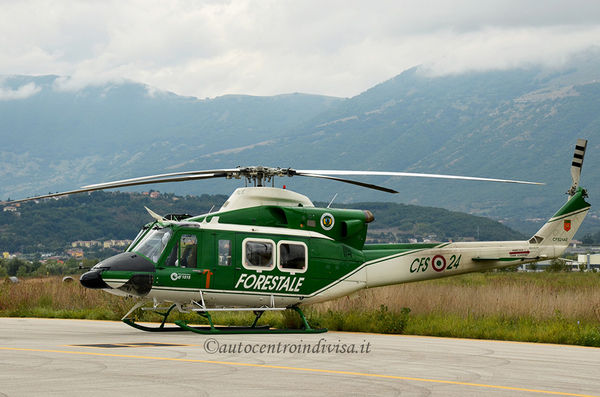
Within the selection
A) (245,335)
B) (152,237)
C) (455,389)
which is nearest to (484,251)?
(245,335)

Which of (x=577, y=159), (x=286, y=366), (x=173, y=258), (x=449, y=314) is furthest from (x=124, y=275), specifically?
(x=577, y=159)

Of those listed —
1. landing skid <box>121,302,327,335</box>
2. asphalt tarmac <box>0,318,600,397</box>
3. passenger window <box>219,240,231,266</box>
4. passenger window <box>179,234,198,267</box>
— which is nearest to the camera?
asphalt tarmac <box>0,318,600,397</box>

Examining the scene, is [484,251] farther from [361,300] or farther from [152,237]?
[152,237]

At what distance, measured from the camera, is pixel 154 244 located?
753 inches

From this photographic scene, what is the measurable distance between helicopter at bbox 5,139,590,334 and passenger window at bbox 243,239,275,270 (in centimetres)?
2

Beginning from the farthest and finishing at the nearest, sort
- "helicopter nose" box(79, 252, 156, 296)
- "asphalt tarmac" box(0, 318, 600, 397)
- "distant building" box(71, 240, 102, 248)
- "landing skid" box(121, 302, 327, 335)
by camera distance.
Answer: "distant building" box(71, 240, 102, 248) < "landing skid" box(121, 302, 327, 335) < "helicopter nose" box(79, 252, 156, 296) < "asphalt tarmac" box(0, 318, 600, 397)

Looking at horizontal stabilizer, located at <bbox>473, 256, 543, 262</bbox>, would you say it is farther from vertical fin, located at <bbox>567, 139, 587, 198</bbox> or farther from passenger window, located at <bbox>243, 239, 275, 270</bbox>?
passenger window, located at <bbox>243, 239, 275, 270</bbox>

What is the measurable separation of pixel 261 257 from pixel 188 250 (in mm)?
1705

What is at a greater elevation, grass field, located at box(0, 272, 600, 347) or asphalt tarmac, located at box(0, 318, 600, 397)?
asphalt tarmac, located at box(0, 318, 600, 397)

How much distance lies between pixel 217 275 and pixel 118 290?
2.21m

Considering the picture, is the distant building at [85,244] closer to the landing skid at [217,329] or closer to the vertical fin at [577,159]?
the landing skid at [217,329]

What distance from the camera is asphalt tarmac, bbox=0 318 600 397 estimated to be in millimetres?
10438

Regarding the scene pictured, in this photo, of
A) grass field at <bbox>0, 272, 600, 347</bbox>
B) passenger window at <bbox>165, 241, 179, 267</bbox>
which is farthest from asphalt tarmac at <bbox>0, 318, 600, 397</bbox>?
passenger window at <bbox>165, 241, 179, 267</bbox>

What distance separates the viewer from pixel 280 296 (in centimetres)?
2000
